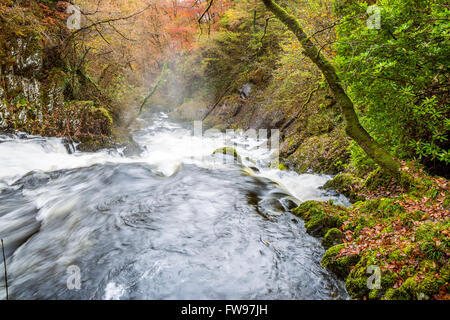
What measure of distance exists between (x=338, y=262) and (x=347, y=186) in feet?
11.3

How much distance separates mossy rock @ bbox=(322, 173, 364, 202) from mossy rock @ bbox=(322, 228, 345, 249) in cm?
184

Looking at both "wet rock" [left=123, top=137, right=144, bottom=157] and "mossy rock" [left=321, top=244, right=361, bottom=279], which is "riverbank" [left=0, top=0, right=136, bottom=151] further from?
"mossy rock" [left=321, top=244, right=361, bottom=279]

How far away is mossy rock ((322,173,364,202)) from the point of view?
6104mm

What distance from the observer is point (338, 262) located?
3.63 m

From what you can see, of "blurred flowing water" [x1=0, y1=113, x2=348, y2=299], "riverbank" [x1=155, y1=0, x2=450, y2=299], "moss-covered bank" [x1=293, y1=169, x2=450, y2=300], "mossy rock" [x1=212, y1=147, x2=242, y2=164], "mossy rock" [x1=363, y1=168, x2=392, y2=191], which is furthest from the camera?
"mossy rock" [x1=212, y1=147, x2=242, y2=164]

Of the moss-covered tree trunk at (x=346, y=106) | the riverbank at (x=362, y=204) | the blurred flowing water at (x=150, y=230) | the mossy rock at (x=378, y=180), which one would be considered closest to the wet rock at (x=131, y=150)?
the blurred flowing water at (x=150, y=230)

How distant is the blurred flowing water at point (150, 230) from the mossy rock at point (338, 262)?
14cm

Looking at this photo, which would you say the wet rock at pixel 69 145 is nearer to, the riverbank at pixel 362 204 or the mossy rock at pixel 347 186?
the riverbank at pixel 362 204

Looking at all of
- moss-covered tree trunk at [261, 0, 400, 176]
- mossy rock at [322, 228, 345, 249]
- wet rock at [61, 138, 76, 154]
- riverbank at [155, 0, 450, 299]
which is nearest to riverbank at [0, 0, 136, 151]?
wet rock at [61, 138, 76, 154]

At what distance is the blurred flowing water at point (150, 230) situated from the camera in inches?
139

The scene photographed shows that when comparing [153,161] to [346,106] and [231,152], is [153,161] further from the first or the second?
[346,106]

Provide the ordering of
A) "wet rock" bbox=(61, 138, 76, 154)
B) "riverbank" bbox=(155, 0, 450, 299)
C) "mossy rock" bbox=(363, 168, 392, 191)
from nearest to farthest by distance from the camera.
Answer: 1. "riverbank" bbox=(155, 0, 450, 299)
2. "mossy rock" bbox=(363, 168, 392, 191)
3. "wet rock" bbox=(61, 138, 76, 154)
